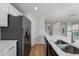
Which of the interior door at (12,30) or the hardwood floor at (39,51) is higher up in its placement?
the interior door at (12,30)

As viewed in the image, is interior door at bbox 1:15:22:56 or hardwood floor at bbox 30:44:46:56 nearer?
interior door at bbox 1:15:22:56

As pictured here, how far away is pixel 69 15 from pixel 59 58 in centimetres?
266

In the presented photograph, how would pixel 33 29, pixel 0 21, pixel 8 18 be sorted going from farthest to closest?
pixel 33 29 < pixel 8 18 < pixel 0 21

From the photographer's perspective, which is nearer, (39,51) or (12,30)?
(12,30)

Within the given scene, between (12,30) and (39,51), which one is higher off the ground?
(12,30)

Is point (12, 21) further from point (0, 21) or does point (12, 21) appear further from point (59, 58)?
point (59, 58)

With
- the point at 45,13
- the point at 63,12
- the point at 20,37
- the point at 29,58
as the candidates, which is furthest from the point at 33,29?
the point at 29,58

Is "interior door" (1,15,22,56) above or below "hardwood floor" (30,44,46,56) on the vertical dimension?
above

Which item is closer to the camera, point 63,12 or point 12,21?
point 12,21

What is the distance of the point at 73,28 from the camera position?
3.02 meters

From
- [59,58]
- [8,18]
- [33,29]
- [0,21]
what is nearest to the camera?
[59,58]

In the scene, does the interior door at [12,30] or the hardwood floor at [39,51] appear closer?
the interior door at [12,30]

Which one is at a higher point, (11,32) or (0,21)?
(0,21)

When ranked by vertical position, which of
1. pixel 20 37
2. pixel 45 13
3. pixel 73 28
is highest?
pixel 45 13
